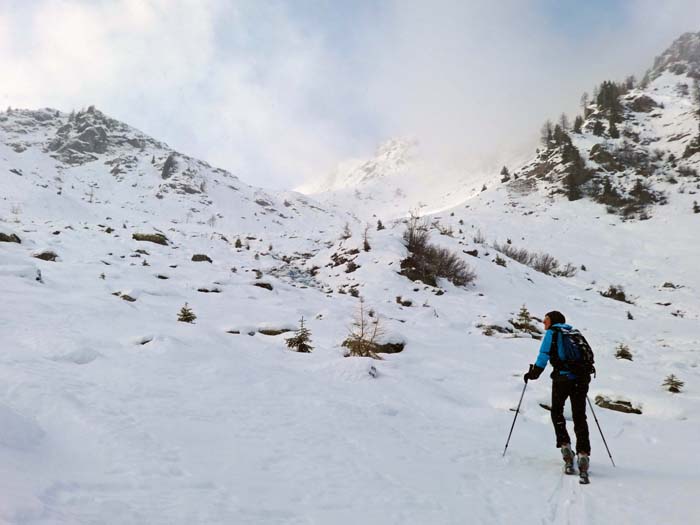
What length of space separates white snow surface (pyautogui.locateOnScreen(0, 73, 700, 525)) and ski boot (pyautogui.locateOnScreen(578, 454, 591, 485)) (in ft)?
0.37

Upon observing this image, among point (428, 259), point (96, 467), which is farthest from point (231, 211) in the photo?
point (96, 467)

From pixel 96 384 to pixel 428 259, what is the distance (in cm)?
1611

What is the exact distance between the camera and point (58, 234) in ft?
47.3

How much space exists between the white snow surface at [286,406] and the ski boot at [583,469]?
11cm

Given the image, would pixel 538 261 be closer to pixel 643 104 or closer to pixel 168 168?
pixel 643 104

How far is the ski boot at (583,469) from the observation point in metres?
4.04

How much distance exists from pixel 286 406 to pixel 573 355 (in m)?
3.39

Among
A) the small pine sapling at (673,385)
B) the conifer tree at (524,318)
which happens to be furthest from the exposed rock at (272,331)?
the conifer tree at (524,318)

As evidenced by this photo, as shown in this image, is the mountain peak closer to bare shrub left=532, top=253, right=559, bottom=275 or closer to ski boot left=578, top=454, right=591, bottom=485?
bare shrub left=532, top=253, right=559, bottom=275

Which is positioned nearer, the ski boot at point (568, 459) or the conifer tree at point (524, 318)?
the ski boot at point (568, 459)

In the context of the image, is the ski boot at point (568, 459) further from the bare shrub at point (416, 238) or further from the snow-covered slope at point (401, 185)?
the snow-covered slope at point (401, 185)

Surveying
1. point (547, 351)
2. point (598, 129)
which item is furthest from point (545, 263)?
point (598, 129)

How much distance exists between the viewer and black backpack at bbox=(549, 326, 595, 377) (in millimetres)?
4531

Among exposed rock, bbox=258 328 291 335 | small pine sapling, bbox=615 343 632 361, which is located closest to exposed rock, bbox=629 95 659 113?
small pine sapling, bbox=615 343 632 361
